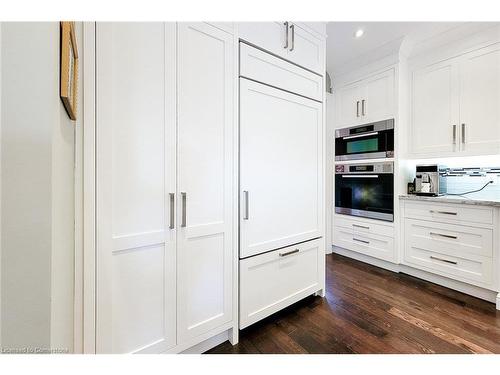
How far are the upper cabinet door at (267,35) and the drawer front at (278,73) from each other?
0.05 meters

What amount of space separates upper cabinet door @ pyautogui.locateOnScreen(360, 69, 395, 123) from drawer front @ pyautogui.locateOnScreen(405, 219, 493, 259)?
4.20 feet

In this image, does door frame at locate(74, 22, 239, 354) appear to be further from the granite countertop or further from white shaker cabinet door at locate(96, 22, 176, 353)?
the granite countertop

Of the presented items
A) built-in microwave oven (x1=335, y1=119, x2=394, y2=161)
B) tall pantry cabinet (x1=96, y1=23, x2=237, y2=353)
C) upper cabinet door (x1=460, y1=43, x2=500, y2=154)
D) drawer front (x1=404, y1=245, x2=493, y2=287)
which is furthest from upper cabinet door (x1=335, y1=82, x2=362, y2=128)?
tall pantry cabinet (x1=96, y1=23, x2=237, y2=353)

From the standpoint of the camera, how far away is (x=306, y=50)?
186cm

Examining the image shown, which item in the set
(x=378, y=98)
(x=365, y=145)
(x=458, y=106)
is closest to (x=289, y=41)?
(x=378, y=98)

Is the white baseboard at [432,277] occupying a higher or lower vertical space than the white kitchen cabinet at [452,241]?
lower

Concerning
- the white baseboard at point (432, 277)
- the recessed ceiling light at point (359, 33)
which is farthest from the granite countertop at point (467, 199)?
the recessed ceiling light at point (359, 33)

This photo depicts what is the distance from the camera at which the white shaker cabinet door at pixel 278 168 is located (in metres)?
1.52

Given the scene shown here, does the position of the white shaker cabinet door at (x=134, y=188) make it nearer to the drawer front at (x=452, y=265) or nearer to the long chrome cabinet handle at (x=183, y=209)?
the long chrome cabinet handle at (x=183, y=209)

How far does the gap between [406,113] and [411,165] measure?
24.2 inches

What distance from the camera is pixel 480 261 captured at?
2.06 meters

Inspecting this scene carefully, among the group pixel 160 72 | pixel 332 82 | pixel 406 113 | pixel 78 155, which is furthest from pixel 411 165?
pixel 78 155
